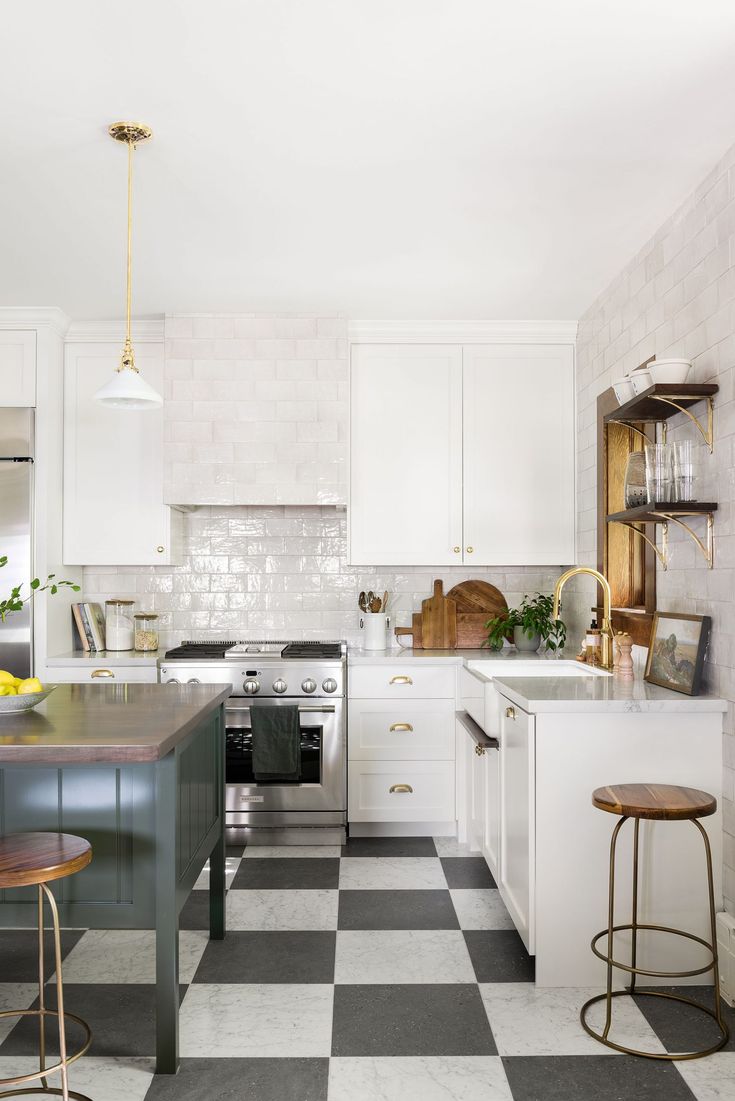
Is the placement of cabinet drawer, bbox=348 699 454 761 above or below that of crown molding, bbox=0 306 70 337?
below

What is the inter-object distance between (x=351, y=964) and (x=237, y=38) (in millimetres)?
2773

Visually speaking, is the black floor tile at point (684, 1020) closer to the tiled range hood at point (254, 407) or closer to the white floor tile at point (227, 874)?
the white floor tile at point (227, 874)

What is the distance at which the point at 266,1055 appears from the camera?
7.43 feet

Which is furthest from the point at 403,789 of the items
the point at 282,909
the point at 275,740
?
the point at 282,909

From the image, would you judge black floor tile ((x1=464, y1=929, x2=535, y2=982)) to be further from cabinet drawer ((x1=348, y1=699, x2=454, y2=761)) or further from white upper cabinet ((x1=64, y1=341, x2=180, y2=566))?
white upper cabinet ((x1=64, y1=341, x2=180, y2=566))

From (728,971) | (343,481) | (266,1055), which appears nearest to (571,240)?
(343,481)

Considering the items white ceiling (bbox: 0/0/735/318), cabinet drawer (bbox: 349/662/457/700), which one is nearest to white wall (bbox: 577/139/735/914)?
white ceiling (bbox: 0/0/735/318)

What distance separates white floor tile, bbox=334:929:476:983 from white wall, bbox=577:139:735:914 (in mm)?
917

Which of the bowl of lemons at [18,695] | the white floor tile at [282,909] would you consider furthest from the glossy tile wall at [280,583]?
the bowl of lemons at [18,695]

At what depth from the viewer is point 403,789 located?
163 inches

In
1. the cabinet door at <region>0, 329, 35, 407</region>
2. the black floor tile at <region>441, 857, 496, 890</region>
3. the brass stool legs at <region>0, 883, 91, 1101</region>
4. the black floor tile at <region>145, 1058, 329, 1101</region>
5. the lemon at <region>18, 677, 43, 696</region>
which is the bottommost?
the black floor tile at <region>441, 857, 496, 890</region>

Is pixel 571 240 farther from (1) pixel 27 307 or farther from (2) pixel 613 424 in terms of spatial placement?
(1) pixel 27 307

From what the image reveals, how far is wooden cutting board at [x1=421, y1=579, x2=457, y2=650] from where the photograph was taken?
4.67m

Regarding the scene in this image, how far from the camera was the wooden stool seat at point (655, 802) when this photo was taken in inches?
89.5
